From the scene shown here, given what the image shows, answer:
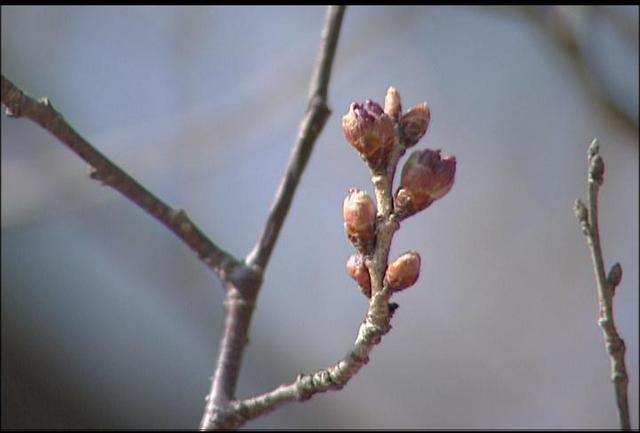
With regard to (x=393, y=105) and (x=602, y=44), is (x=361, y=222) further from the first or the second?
(x=602, y=44)

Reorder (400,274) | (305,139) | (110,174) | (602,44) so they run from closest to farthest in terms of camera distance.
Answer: (400,274)
(110,174)
(305,139)
(602,44)

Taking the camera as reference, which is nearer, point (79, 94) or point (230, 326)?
point (230, 326)

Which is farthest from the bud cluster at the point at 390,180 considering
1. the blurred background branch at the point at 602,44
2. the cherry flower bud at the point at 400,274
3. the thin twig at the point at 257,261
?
the blurred background branch at the point at 602,44

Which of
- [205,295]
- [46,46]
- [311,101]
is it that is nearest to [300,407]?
[205,295]

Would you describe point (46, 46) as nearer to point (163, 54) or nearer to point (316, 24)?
point (163, 54)

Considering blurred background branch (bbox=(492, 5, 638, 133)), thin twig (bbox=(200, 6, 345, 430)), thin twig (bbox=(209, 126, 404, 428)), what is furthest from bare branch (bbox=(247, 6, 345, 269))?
blurred background branch (bbox=(492, 5, 638, 133))

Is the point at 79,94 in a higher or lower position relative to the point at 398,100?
higher

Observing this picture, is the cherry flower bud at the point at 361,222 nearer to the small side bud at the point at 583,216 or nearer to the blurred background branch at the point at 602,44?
the small side bud at the point at 583,216

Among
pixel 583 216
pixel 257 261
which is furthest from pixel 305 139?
pixel 583 216
